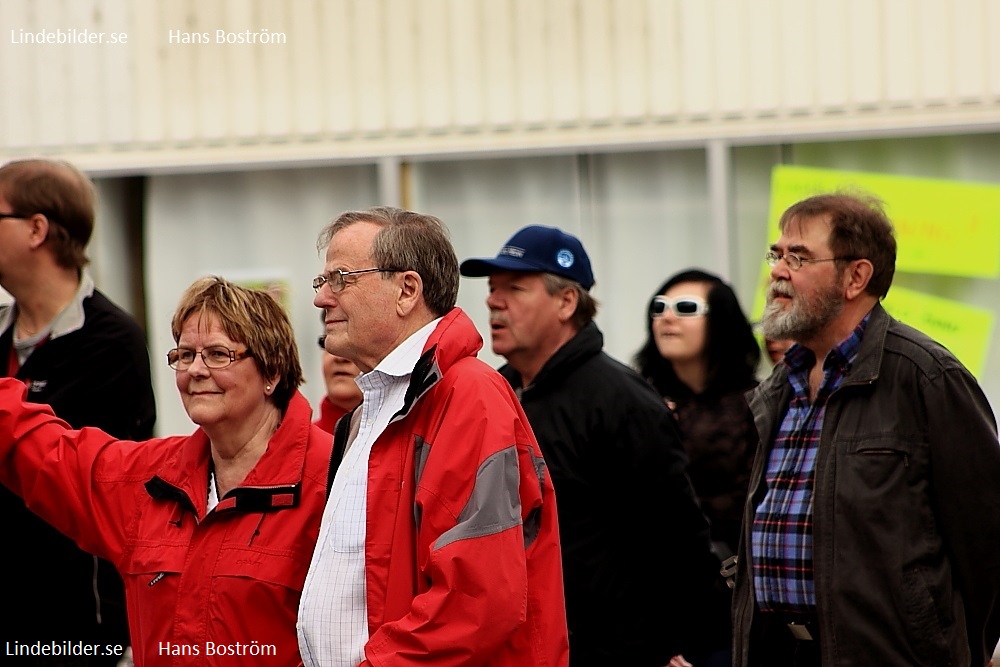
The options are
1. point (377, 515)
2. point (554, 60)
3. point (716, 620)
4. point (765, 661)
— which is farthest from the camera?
point (554, 60)

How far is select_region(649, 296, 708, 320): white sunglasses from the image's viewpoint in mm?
6172

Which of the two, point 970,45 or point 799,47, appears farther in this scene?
point 799,47

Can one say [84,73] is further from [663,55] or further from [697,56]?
[697,56]

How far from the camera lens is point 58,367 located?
14.3 feet

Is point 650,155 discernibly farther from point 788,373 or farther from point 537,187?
point 788,373

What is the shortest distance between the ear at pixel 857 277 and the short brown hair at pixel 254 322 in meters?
1.69

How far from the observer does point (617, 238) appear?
716 cm

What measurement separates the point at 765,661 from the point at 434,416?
1.53 m

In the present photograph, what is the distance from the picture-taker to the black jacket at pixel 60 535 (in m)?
4.31

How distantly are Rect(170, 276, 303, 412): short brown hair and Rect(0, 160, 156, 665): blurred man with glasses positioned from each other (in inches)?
26.0

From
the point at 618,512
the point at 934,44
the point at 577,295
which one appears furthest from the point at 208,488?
the point at 934,44

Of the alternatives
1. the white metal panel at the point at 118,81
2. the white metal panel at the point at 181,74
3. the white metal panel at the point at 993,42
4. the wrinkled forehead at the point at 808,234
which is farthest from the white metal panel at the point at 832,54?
the white metal panel at the point at 118,81

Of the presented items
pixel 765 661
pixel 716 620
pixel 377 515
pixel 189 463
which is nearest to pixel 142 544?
pixel 189 463

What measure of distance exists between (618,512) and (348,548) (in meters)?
1.83
